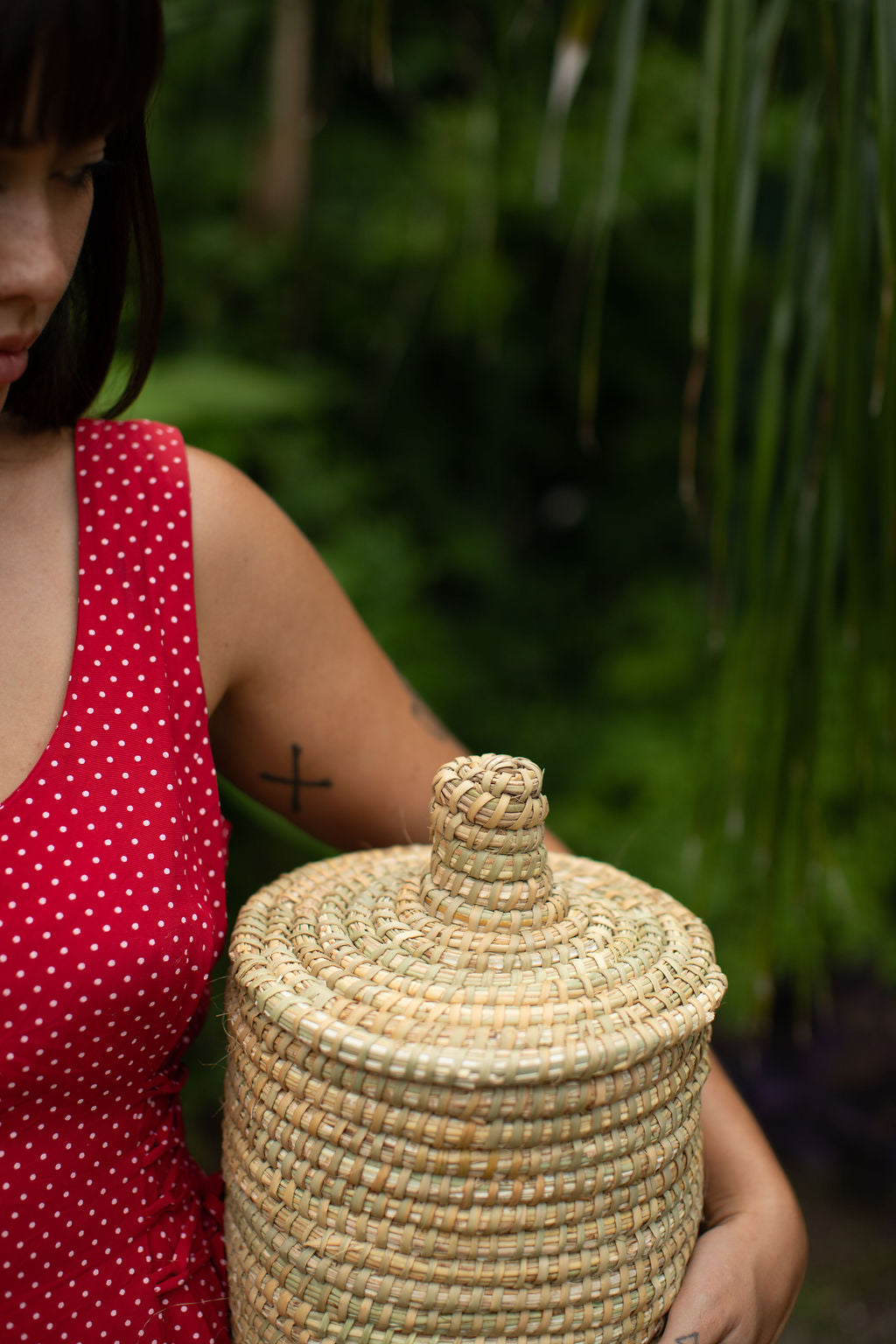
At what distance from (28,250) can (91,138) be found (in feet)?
0.27

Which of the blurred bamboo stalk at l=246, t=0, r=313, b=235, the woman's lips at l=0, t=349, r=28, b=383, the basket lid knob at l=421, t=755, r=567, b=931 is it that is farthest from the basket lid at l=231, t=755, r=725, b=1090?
the blurred bamboo stalk at l=246, t=0, r=313, b=235

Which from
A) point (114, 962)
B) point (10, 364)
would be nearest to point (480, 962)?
point (114, 962)

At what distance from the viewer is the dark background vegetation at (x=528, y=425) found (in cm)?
256

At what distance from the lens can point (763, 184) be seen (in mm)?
2795

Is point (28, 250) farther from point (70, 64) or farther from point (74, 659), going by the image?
point (74, 659)

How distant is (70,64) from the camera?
27.7 inches

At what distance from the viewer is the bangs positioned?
→ 0.68 metres

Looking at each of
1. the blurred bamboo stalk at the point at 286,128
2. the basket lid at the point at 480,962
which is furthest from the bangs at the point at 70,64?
the blurred bamboo stalk at the point at 286,128

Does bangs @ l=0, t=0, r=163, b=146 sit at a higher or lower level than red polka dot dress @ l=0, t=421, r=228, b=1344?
higher

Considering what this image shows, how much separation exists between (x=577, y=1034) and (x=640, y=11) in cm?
107

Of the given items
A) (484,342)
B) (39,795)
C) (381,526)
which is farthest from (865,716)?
(484,342)

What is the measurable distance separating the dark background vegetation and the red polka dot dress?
127 centimetres

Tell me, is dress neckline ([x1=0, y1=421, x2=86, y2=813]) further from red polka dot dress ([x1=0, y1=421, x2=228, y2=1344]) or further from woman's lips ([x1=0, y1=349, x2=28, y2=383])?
woman's lips ([x1=0, y1=349, x2=28, y2=383])

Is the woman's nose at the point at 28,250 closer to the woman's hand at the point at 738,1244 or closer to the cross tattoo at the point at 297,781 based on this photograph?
the cross tattoo at the point at 297,781
